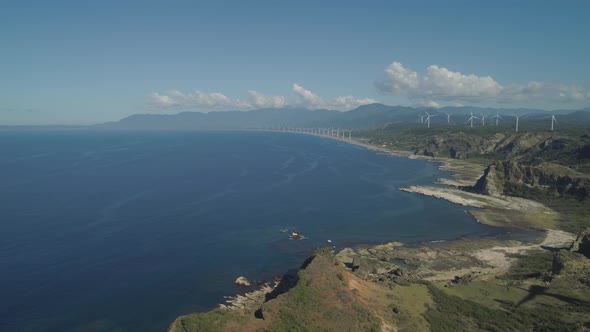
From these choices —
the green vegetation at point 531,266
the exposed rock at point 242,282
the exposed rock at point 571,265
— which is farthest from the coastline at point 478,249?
the exposed rock at point 571,265

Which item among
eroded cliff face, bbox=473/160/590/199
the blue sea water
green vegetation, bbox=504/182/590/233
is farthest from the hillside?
eroded cliff face, bbox=473/160/590/199

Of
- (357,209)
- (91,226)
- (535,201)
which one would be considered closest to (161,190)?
(91,226)

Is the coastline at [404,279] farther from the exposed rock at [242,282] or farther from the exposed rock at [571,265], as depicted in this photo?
the exposed rock at [571,265]

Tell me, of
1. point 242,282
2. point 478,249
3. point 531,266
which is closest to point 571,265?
point 531,266

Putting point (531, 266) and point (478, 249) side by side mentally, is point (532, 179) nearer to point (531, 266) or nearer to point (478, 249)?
point (478, 249)

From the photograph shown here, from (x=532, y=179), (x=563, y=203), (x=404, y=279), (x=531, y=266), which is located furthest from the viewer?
(x=532, y=179)

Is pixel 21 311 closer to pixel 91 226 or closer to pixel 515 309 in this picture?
pixel 91 226

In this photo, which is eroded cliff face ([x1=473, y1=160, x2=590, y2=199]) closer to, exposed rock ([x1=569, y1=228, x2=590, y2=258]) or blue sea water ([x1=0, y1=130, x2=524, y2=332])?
blue sea water ([x1=0, y1=130, x2=524, y2=332])

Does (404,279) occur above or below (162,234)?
above
